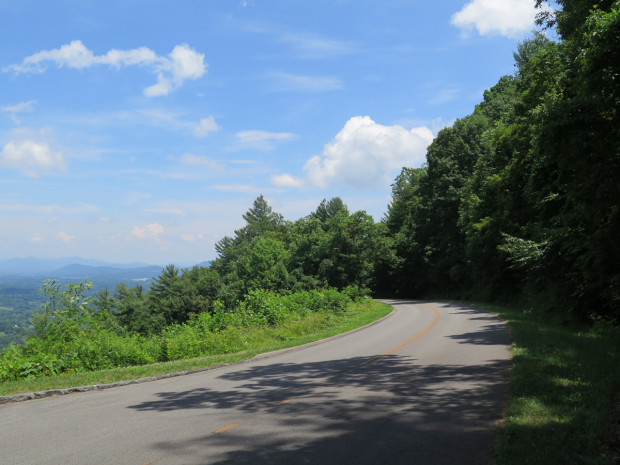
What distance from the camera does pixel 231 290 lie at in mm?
72375

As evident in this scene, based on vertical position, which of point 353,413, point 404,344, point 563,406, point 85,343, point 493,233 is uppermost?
point 493,233

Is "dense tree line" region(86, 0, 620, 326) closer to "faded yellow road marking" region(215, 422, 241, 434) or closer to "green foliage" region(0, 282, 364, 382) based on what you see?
"green foliage" region(0, 282, 364, 382)

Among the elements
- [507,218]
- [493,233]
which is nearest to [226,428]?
[507,218]

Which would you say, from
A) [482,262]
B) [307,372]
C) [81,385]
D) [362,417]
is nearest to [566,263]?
[307,372]

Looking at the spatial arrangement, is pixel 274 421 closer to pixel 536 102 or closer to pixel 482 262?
pixel 536 102

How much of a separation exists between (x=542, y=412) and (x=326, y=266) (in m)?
43.8

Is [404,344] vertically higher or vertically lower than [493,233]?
lower

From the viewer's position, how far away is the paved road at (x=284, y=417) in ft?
19.0

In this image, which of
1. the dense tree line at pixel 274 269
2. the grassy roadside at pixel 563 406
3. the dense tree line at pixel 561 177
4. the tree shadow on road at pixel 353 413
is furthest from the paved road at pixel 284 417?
the dense tree line at pixel 274 269

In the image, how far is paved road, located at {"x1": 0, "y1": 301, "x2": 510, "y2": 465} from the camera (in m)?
5.79

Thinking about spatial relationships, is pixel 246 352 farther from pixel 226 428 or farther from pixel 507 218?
pixel 507 218

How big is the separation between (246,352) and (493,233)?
22.9m

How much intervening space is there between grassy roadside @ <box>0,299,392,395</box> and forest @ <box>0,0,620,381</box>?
4.64 ft

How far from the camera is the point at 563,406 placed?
6.89 metres
